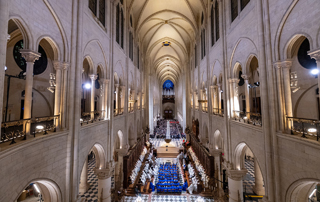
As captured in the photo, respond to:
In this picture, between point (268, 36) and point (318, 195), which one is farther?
point (318, 195)

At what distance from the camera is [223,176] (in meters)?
11.0

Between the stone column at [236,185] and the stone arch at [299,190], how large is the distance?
3.00 metres

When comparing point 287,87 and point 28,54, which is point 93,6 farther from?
point 287,87

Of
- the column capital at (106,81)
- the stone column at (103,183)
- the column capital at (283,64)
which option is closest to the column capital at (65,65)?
the column capital at (106,81)

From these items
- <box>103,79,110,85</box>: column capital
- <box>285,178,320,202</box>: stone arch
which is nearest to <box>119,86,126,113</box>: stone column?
<box>103,79,110,85</box>: column capital

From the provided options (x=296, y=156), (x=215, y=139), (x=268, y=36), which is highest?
(x=268, y=36)

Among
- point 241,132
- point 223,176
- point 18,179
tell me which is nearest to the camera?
point 18,179

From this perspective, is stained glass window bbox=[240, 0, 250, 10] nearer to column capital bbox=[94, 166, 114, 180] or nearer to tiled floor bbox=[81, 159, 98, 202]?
column capital bbox=[94, 166, 114, 180]

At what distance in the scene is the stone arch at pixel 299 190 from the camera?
4512 millimetres

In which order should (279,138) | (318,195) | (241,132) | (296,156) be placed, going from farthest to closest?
(318,195) < (241,132) < (279,138) < (296,156)

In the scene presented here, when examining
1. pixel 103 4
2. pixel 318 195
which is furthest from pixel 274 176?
pixel 103 4

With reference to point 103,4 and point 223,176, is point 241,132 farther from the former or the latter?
point 103,4

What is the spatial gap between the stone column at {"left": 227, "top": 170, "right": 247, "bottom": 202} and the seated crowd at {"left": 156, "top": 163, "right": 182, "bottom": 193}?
4.09 m

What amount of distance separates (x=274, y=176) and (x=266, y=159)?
0.55 metres
